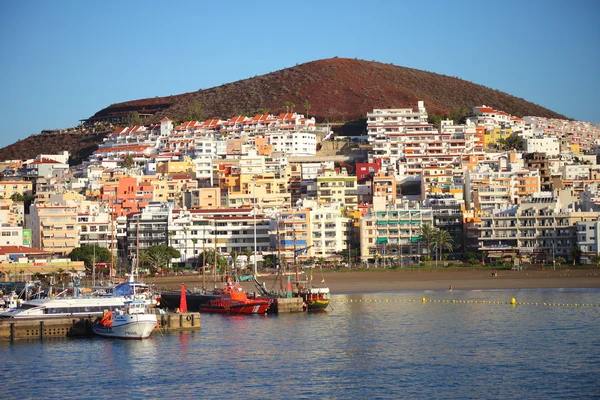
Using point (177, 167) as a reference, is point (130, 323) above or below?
below

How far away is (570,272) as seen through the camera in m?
96.5

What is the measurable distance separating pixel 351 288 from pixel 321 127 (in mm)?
81606

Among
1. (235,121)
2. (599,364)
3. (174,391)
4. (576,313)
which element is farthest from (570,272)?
(235,121)

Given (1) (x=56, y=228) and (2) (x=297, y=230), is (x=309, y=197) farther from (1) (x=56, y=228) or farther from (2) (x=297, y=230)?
(1) (x=56, y=228)

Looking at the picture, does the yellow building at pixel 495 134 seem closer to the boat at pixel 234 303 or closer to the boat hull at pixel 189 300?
the boat hull at pixel 189 300

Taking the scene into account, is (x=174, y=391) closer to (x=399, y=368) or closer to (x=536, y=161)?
(x=399, y=368)

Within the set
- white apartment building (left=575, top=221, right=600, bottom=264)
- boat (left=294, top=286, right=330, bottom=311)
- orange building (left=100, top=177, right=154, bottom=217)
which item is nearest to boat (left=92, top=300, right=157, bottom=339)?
boat (left=294, top=286, right=330, bottom=311)

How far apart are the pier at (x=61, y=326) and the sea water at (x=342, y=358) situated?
3.91 feet

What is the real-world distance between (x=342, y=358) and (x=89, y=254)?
60934 mm

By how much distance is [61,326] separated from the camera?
63.0 meters

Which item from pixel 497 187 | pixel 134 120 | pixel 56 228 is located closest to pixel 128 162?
pixel 56 228

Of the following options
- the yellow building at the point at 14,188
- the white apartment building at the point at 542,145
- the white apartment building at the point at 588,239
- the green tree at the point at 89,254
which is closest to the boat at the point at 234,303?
the green tree at the point at 89,254

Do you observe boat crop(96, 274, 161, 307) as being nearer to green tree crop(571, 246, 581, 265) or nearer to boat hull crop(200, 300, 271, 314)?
boat hull crop(200, 300, 271, 314)

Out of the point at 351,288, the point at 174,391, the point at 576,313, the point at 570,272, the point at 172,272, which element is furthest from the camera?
the point at 172,272
